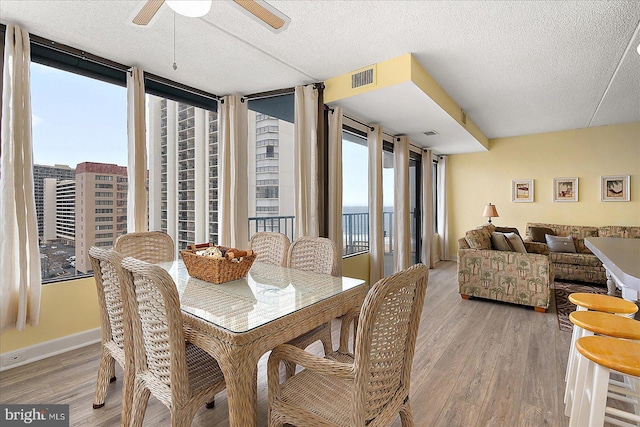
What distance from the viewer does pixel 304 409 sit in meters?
1.17

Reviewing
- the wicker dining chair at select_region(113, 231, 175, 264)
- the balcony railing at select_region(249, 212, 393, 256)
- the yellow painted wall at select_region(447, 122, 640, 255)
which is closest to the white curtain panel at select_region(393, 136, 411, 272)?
the balcony railing at select_region(249, 212, 393, 256)

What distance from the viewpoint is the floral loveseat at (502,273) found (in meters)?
3.52

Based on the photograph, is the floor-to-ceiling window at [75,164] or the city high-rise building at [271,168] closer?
the floor-to-ceiling window at [75,164]

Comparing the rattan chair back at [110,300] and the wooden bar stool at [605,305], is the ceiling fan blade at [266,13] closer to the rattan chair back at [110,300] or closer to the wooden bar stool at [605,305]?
the rattan chair back at [110,300]

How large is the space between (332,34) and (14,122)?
234 centimetres

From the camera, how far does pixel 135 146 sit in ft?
9.29

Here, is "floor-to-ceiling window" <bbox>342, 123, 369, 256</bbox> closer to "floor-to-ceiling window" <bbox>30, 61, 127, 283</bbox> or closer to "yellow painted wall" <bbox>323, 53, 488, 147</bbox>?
"yellow painted wall" <bbox>323, 53, 488, 147</bbox>

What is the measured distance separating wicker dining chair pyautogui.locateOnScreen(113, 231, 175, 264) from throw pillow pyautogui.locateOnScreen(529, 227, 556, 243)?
546 cm

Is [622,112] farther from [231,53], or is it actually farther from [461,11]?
[231,53]

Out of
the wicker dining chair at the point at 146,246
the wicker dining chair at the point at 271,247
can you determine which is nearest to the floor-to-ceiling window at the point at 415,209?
the wicker dining chair at the point at 271,247

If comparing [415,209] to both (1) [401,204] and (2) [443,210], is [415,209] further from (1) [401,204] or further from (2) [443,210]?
(1) [401,204]

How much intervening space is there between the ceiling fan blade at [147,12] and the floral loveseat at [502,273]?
3.94 m

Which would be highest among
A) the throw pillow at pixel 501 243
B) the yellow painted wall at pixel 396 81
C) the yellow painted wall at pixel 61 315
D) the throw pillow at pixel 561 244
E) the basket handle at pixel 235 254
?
the yellow painted wall at pixel 396 81

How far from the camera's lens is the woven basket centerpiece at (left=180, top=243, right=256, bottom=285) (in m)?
1.77
